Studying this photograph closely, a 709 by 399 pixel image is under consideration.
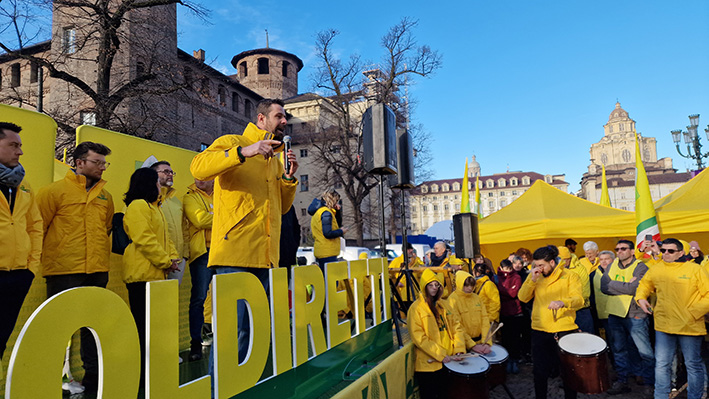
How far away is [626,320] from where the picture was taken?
605 centimetres

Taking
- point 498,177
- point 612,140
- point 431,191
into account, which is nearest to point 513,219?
point 431,191

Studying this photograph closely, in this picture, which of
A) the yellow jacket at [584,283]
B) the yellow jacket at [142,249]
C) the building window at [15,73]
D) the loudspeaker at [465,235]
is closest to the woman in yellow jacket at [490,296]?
the loudspeaker at [465,235]

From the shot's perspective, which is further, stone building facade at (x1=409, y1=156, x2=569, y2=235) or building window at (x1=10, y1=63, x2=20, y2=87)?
stone building facade at (x1=409, y1=156, x2=569, y2=235)

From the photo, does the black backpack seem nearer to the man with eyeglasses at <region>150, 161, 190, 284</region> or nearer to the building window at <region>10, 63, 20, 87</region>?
the man with eyeglasses at <region>150, 161, 190, 284</region>

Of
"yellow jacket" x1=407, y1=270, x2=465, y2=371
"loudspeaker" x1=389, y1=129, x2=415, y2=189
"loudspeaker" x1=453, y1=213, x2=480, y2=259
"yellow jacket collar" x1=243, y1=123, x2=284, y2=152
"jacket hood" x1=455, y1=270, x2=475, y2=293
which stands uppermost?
"loudspeaker" x1=389, y1=129, x2=415, y2=189

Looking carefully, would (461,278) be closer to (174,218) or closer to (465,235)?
(465,235)

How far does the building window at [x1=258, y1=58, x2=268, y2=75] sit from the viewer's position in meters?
50.4

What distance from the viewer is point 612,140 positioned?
115000mm

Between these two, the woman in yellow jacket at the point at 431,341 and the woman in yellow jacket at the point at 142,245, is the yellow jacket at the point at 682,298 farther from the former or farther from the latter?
the woman in yellow jacket at the point at 142,245

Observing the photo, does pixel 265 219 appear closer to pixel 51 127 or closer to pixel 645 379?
pixel 51 127

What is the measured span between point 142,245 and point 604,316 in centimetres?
611

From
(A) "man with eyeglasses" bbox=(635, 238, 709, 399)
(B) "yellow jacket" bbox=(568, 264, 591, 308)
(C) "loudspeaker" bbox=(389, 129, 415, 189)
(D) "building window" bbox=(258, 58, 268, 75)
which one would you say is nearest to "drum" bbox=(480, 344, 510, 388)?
(A) "man with eyeglasses" bbox=(635, 238, 709, 399)

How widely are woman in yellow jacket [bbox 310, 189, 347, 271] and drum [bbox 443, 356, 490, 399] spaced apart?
2313mm

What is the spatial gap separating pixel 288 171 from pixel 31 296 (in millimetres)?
2138
